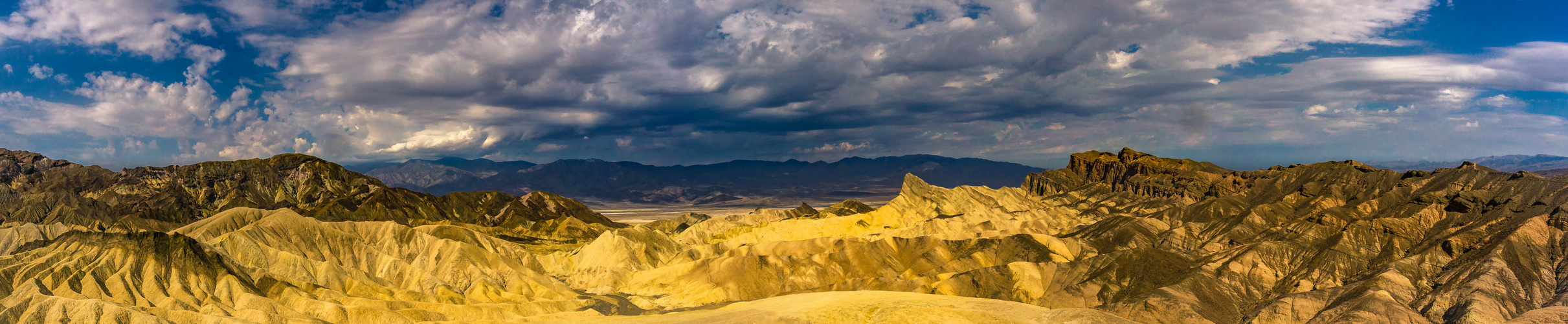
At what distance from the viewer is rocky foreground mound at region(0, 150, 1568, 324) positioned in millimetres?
70500

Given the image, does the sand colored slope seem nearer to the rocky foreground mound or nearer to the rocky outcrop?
the rocky foreground mound

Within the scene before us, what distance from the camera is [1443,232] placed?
87312 mm

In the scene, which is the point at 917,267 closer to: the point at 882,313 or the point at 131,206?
the point at 882,313

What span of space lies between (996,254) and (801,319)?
47716mm

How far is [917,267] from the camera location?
347 feet

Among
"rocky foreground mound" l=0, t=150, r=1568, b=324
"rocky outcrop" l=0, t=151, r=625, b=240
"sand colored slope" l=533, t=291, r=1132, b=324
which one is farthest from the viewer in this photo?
"rocky outcrop" l=0, t=151, r=625, b=240

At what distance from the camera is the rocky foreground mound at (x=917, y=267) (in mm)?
70500

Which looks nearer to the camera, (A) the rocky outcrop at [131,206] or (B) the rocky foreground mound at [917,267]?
(B) the rocky foreground mound at [917,267]

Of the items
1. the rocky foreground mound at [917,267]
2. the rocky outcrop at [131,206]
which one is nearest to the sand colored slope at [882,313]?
the rocky foreground mound at [917,267]

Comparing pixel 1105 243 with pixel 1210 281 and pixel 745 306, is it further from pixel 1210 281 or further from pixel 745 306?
pixel 745 306

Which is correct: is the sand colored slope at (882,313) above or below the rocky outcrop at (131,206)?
below

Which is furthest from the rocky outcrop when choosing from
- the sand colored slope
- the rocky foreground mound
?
the sand colored slope

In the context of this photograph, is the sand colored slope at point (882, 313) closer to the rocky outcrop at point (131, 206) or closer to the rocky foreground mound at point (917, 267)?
the rocky foreground mound at point (917, 267)

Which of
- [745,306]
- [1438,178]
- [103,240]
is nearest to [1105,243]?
[1438,178]
